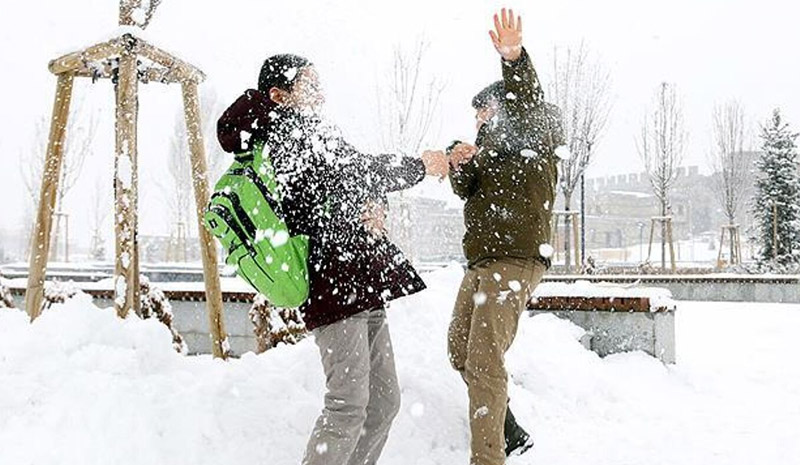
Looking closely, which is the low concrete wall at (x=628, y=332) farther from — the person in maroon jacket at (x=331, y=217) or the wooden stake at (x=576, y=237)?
the wooden stake at (x=576, y=237)

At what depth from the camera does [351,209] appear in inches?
101

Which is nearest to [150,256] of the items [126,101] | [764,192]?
[764,192]

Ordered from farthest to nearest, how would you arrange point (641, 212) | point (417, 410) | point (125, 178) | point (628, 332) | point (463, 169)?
1. point (641, 212)
2. point (628, 332)
3. point (125, 178)
4. point (417, 410)
5. point (463, 169)

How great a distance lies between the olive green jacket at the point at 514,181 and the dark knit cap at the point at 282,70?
94 centimetres

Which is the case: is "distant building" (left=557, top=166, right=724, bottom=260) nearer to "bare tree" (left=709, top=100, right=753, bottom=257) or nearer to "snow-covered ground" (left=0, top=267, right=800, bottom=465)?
"bare tree" (left=709, top=100, right=753, bottom=257)

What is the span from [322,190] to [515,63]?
3.40ft

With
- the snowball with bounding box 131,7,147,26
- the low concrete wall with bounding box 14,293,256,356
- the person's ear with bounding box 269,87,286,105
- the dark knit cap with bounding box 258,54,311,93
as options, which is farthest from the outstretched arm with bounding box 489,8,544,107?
the low concrete wall with bounding box 14,293,256,356

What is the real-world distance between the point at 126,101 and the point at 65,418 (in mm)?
1986

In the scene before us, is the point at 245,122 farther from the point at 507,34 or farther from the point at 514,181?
the point at 514,181

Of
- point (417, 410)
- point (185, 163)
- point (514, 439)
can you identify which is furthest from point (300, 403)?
point (185, 163)

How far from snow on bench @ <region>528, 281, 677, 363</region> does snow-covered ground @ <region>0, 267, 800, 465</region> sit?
21 cm

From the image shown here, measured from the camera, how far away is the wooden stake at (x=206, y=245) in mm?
4277

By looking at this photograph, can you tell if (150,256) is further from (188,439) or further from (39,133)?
(188,439)

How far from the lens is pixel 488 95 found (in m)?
3.30
